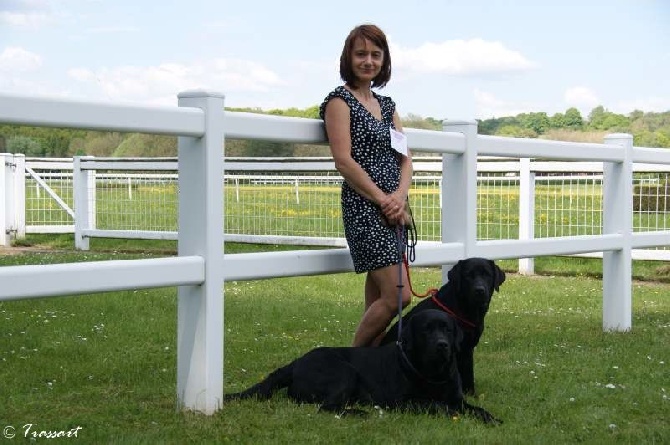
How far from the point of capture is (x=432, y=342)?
4555 millimetres

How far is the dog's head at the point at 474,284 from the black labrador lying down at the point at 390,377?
381mm

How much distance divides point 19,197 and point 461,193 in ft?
40.4

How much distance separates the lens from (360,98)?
527 centimetres

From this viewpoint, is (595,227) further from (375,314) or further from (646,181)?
(375,314)

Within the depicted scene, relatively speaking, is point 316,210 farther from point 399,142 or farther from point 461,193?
point 399,142

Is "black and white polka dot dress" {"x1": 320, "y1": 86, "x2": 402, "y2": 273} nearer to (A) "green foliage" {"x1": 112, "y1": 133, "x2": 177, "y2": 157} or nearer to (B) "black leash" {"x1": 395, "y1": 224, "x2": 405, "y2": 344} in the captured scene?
(B) "black leash" {"x1": 395, "y1": 224, "x2": 405, "y2": 344}

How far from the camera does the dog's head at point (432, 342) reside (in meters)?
4.55

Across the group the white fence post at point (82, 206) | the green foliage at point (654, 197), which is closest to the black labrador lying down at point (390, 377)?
the green foliage at point (654, 197)

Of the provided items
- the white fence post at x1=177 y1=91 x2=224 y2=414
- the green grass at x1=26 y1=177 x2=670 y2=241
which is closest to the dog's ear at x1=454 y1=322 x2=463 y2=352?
the white fence post at x1=177 y1=91 x2=224 y2=414

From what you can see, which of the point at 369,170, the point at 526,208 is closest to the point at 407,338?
the point at 369,170

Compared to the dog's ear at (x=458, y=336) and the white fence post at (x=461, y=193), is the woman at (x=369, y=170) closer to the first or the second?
the dog's ear at (x=458, y=336)

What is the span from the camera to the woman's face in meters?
5.26

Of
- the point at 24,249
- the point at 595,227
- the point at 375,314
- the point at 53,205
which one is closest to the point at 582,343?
the point at 375,314

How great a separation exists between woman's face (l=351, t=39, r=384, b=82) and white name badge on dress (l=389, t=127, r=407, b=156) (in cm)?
31
